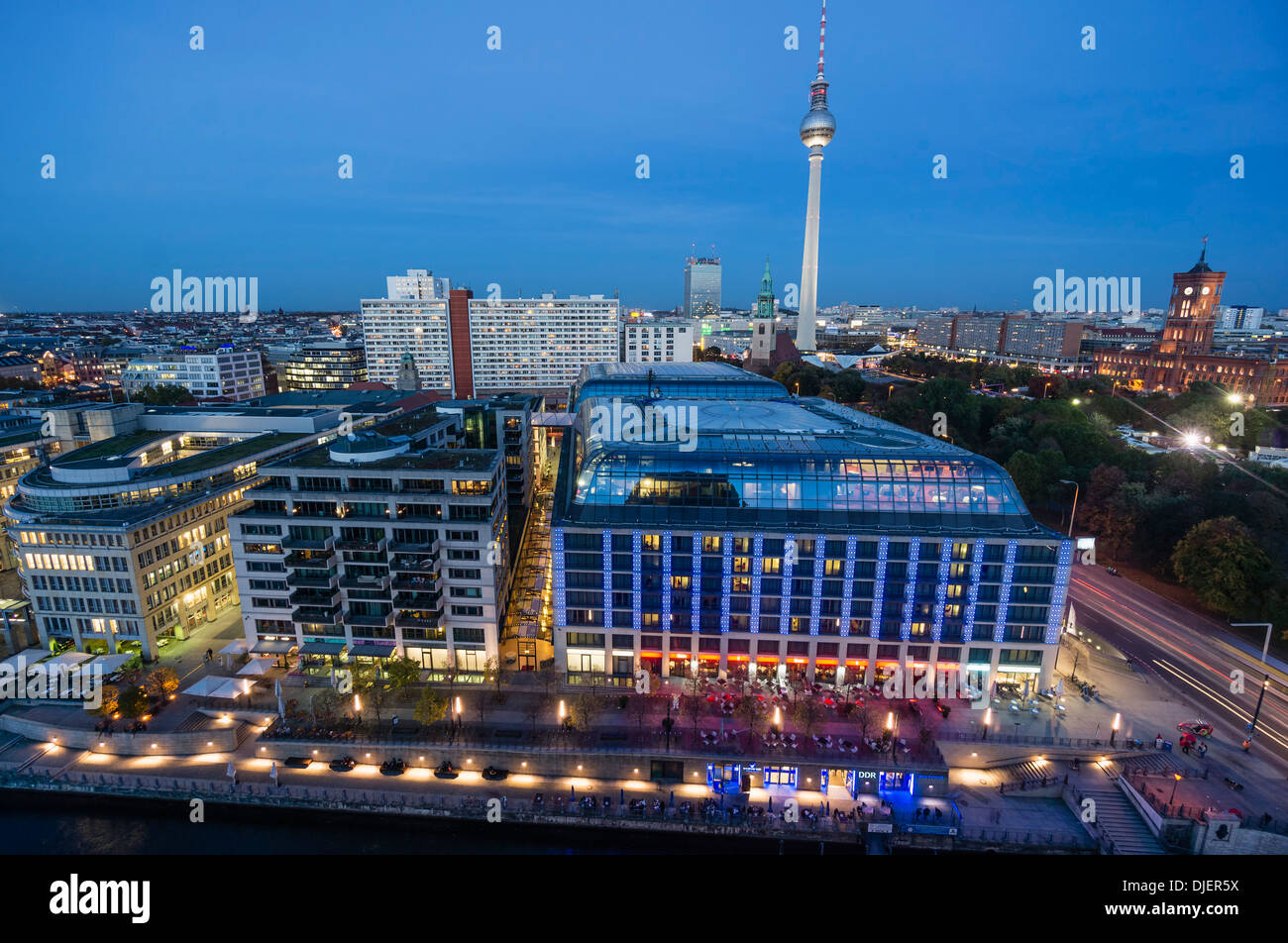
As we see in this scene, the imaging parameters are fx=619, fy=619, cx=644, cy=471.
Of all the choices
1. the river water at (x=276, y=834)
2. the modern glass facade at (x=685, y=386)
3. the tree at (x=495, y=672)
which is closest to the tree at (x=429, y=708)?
the tree at (x=495, y=672)

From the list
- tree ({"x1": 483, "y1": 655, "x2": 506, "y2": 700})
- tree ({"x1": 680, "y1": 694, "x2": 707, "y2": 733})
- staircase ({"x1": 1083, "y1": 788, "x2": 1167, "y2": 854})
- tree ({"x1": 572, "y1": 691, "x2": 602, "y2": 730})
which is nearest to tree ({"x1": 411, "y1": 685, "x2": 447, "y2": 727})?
tree ({"x1": 483, "y1": 655, "x2": 506, "y2": 700})

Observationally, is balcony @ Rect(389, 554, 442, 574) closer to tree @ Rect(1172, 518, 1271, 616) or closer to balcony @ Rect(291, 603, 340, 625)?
balcony @ Rect(291, 603, 340, 625)

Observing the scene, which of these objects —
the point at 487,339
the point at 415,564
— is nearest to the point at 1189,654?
the point at 415,564

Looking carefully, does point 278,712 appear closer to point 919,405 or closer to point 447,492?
point 447,492

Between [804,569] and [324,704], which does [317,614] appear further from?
[804,569]

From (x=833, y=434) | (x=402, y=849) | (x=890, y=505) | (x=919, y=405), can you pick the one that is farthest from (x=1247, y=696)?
(x=919, y=405)
